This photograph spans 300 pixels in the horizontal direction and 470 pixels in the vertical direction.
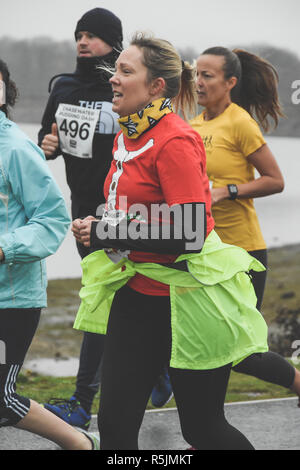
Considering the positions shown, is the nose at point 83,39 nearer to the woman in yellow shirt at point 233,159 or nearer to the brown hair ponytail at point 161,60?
the woman in yellow shirt at point 233,159

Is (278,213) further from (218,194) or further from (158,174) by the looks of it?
(158,174)

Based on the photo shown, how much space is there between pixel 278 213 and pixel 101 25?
7.53m

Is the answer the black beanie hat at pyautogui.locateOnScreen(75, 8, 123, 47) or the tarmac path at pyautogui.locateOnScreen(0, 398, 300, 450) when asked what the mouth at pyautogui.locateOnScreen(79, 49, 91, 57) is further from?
the tarmac path at pyautogui.locateOnScreen(0, 398, 300, 450)

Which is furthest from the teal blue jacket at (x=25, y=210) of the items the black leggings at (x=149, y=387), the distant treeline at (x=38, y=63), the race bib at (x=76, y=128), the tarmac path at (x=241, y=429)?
the distant treeline at (x=38, y=63)

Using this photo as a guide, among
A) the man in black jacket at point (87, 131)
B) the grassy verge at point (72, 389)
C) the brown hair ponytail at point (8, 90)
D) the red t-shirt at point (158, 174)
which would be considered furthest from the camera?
the grassy verge at point (72, 389)

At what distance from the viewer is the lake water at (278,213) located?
28.0 feet

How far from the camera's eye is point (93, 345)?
13.0 feet

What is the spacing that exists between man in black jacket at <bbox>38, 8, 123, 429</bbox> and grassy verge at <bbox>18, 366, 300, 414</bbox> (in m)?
0.51

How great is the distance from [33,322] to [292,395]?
7.75ft

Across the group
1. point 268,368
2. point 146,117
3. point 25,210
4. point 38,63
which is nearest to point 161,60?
point 146,117

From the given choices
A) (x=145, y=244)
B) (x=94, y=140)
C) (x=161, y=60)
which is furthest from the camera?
(x=94, y=140)

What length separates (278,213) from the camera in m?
11.0

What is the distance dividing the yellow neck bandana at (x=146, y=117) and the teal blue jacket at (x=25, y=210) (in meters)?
0.53
